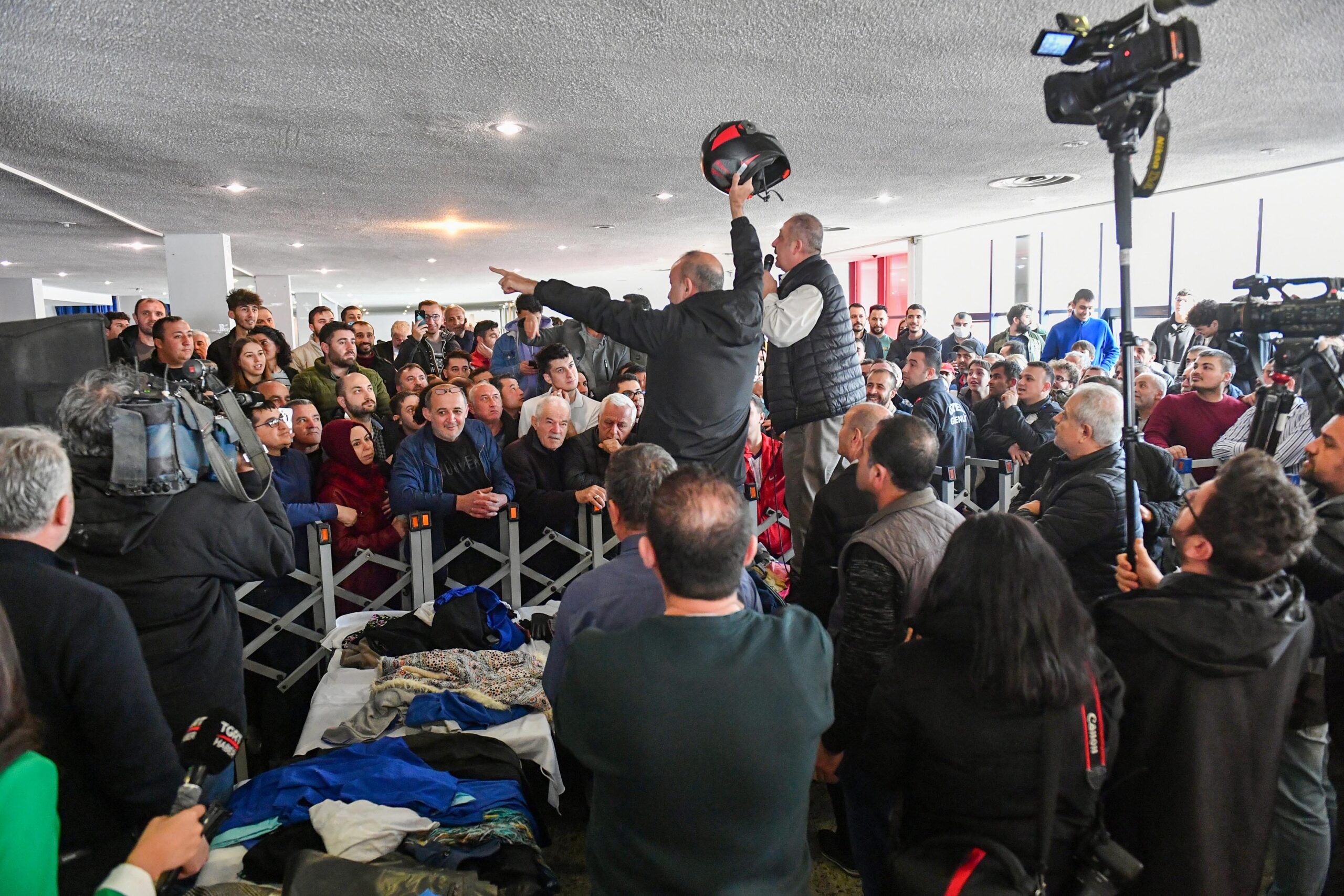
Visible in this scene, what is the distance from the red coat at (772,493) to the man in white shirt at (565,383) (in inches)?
40.7

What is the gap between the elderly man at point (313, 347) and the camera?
6788mm

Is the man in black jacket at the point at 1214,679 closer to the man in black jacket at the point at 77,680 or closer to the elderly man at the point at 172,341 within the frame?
the man in black jacket at the point at 77,680

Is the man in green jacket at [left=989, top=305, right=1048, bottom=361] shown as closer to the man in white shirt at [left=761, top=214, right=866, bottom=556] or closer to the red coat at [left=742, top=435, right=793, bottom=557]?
the red coat at [left=742, top=435, right=793, bottom=557]

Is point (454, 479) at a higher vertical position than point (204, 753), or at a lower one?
higher

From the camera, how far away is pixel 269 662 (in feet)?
12.2

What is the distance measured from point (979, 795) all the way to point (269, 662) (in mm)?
3324

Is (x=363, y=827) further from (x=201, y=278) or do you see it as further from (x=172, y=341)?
(x=201, y=278)

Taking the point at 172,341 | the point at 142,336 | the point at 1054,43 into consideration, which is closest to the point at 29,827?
the point at 1054,43

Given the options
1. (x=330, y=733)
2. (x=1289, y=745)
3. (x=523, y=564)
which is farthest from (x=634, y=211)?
(x=1289, y=745)

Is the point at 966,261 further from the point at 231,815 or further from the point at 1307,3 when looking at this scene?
the point at 231,815

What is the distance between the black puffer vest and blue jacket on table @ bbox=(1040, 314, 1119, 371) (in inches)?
218

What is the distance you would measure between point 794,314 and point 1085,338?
19.8ft

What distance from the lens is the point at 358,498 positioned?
4012mm

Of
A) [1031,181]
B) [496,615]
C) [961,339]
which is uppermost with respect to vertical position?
[1031,181]
